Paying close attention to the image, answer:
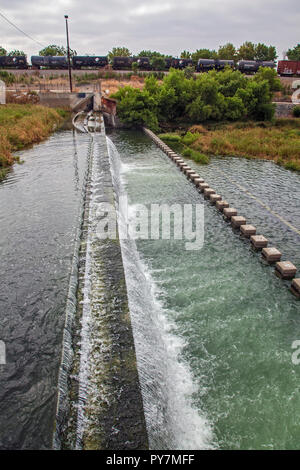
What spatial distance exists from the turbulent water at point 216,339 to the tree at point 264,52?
69184mm

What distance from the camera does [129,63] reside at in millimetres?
45250

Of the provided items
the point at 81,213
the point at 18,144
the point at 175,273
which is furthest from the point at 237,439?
the point at 18,144

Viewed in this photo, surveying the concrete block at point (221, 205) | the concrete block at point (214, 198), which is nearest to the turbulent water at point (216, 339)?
the concrete block at point (221, 205)

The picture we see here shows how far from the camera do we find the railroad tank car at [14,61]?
1646 inches

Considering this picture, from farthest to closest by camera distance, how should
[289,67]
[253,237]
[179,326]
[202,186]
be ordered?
[289,67], [202,186], [253,237], [179,326]

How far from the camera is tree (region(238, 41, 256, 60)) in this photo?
62.3m

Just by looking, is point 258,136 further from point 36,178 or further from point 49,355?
point 49,355

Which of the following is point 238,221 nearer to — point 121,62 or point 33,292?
point 33,292

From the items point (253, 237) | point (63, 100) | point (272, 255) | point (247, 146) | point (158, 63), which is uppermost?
point (158, 63)

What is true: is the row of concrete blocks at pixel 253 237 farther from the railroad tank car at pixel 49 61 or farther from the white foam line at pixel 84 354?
the railroad tank car at pixel 49 61

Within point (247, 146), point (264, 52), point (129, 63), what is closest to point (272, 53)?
point (264, 52)

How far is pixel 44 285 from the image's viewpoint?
532 centimetres

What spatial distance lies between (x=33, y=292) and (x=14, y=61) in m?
47.7
